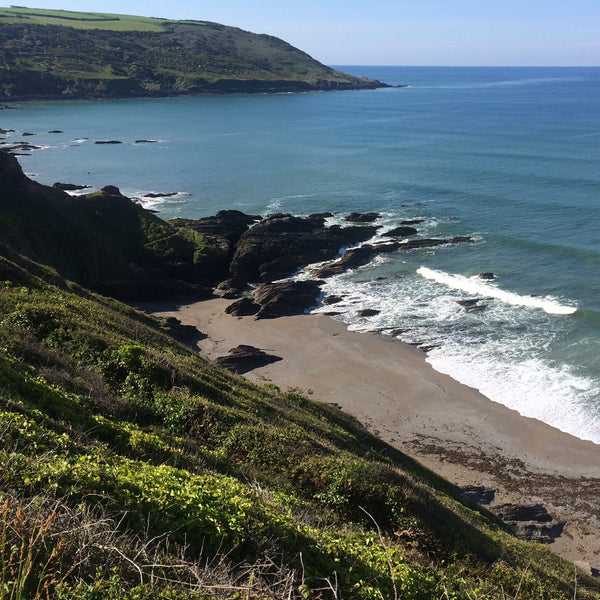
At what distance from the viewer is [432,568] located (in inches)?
441

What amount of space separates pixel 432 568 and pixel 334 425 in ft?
37.6

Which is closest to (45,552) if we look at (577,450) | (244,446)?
(244,446)

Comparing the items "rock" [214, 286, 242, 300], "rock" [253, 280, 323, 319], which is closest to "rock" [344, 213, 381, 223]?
"rock" [253, 280, 323, 319]

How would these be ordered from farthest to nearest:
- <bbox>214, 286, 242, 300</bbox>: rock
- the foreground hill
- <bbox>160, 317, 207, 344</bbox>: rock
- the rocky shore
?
<bbox>214, 286, 242, 300</bbox>: rock < <bbox>160, 317, 207, 344</bbox>: rock < the rocky shore < the foreground hill

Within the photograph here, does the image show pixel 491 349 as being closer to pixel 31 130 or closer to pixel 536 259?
pixel 536 259

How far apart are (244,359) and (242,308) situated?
7818 mm

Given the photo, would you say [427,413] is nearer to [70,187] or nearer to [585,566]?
[585,566]

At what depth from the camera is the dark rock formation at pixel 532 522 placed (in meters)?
22.0

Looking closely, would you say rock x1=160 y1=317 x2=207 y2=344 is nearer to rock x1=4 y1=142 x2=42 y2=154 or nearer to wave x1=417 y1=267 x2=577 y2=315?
wave x1=417 y1=267 x2=577 y2=315

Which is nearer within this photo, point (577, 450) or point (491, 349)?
point (577, 450)

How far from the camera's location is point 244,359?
3619cm

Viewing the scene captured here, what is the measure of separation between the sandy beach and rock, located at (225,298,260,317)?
68 cm

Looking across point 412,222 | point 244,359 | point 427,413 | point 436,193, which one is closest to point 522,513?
point 427,413

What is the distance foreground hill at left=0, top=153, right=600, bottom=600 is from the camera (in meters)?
7.07
